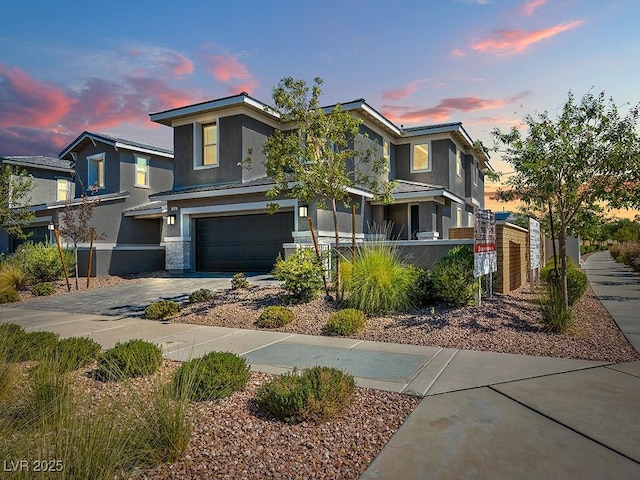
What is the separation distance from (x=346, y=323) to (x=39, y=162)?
26.4m

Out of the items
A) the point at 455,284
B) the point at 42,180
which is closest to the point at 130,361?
the point at 455,284

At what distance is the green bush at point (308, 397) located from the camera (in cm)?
387

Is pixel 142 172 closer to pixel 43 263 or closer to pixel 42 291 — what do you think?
pixel 43 263

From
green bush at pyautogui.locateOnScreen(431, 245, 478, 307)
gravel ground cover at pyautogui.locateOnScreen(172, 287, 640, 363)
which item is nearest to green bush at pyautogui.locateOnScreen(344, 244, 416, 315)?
gravel ground cover at pyautogui.locateOnScreen(172, 287, 640, 363)

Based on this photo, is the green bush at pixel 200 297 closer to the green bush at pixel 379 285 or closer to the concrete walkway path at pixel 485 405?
the concrete walkway path at pixel 485 405

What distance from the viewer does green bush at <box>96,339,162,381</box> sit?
520 centimetres

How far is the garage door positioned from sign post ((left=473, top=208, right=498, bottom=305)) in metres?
8.16

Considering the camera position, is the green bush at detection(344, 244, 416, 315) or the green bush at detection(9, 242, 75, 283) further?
the green bush at detection(9, 242, 75, 283)

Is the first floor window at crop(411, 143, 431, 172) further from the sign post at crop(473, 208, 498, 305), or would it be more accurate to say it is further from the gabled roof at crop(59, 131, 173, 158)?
the gabled roof at crop(59, 131, 173, 158)

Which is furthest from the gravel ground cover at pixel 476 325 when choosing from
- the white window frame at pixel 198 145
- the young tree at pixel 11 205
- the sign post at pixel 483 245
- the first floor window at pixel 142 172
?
the first floor window at pixel 142 172

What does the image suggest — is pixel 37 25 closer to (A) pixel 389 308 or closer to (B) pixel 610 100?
(A) pixel 389 308

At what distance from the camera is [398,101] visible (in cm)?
1502

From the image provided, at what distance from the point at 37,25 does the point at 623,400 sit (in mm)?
13938

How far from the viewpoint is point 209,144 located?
18328 millimetres
